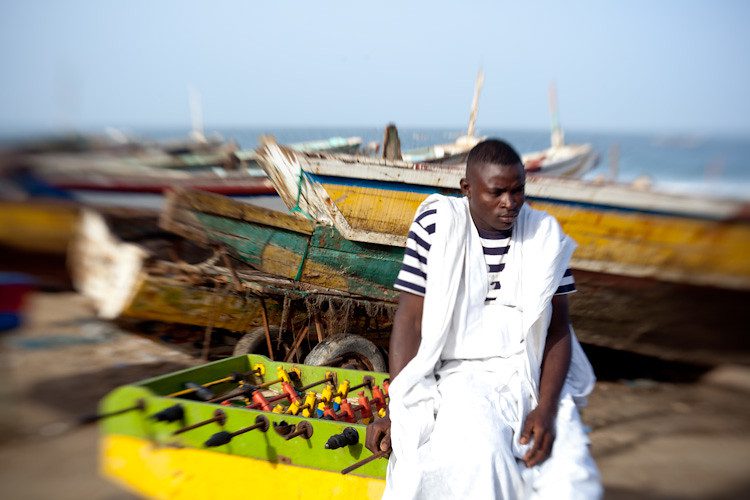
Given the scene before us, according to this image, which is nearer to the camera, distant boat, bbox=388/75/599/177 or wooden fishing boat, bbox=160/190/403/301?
wooden fishing boat, bbox=160/190/403/301

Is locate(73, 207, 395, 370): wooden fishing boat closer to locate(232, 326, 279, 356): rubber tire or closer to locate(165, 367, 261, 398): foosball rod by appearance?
locate(232, 326, 279, 356): rubber tire

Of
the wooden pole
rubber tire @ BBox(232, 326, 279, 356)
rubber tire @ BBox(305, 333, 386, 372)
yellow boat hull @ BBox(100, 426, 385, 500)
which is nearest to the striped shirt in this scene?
yellow boat hull @ BBox(100, 426, 385, 500)

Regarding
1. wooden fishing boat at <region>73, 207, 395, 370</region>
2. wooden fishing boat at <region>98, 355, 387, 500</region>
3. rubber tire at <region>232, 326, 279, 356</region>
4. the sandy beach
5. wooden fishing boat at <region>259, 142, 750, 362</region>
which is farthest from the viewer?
rubber tire at <region>232, 326, 279, 356</region>

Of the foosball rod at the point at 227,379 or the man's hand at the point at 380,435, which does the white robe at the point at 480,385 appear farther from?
the foosball rod at the point at 227,379

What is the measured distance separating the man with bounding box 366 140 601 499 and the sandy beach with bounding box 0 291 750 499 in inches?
46.8

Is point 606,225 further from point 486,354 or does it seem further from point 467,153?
point 486,354

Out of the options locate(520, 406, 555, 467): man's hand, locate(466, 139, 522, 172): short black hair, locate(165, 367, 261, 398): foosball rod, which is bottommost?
locate(165, 367, 261, 398): foosball rod

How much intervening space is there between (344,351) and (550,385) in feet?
7.08

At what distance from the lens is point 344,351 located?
160 inches

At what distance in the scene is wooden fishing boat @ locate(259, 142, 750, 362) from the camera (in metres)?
4.15

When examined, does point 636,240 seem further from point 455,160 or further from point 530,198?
point 455,160

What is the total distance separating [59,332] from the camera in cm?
595

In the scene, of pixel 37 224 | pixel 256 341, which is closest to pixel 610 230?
pixel 256 341

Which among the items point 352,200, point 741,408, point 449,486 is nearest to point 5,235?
point 449,486
